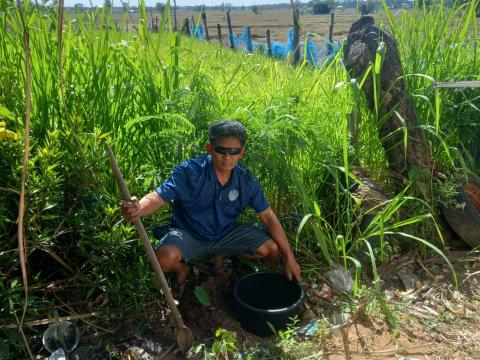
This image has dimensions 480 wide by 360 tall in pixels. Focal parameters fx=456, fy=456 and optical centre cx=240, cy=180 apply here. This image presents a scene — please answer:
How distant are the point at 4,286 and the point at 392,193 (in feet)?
7.70

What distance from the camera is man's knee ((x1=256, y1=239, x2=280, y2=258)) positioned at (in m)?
2.42

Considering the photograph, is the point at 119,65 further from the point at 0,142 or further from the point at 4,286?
the point at 4,286

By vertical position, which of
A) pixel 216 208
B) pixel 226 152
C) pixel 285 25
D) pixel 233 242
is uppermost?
pixel 285 25

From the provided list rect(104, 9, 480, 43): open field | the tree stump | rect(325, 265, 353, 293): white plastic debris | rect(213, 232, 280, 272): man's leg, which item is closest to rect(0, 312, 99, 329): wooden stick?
rect(213, 232, 280, 272): man's leg

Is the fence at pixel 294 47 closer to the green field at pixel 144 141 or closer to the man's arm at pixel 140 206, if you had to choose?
the green field at pixel 144 141

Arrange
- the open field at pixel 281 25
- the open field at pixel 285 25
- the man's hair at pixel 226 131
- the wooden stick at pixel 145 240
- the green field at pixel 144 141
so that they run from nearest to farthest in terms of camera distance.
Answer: the wooden stick at pixel 145 240, the green field at pixel 144 141, the man's hair at pixel 226 131, the open field at pixel 285 25, the open field at pixel 281 25

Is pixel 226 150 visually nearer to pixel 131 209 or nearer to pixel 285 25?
pixel 131 209

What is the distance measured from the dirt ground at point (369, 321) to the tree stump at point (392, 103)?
70cm

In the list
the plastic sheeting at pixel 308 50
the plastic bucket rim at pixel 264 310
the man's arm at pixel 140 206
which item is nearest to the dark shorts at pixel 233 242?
the plastic bucket rim at pixel 264 310

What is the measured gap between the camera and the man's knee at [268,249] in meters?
2.42

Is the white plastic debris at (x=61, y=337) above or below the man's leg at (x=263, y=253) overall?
below

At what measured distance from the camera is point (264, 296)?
2.47 metres

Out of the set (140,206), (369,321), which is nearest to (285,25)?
(369,321)

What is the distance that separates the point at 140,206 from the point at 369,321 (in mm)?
1337
